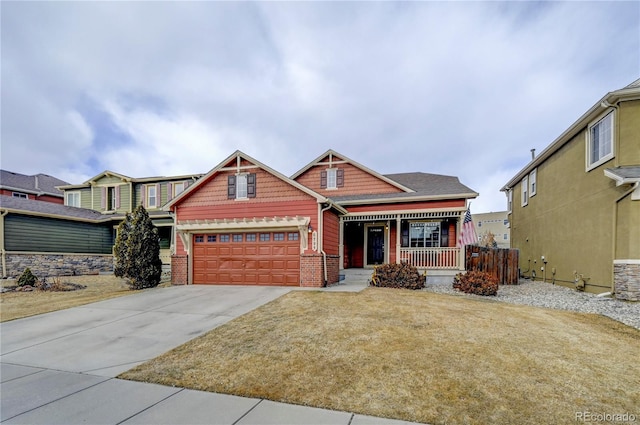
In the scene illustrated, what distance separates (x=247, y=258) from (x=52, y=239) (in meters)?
13.1

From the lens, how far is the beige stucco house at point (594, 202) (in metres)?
9.02

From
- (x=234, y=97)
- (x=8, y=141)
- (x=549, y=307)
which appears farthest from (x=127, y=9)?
(x=8, y=141)

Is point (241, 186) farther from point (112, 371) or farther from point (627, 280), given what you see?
point (627, 280)

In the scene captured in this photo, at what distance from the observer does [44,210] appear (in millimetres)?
17297

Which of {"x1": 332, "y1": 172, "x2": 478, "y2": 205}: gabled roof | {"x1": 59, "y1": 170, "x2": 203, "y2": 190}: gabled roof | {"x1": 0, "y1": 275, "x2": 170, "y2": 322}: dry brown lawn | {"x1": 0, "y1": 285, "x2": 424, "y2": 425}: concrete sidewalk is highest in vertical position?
{"x1": 59, "y1": 170, "x2": 203, "y2": 190}: gabled roof

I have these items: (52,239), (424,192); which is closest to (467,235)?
(424,192)

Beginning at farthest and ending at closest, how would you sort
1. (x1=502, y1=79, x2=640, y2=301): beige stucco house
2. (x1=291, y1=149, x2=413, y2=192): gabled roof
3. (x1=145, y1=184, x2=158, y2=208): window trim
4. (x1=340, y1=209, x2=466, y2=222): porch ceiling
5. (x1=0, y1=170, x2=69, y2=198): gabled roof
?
(x1=0, y1=170, x2=69, y2=198): gabled roof, (x1=145, y1=184, x2=158, y2=208): window trim, (x1=291, y1=149, x2=413, y2=192): gabled roof, (x1=340, y1=209, x2=466, y2=222): porch ceiling, (x1=502, y1=79, x2=640, y2=301): beige stucco house

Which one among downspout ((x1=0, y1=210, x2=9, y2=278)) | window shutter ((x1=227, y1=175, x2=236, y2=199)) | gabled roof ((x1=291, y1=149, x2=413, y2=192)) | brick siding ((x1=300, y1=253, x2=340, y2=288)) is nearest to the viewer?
brick siding ((x1=300, y1=253, x2=340, y2=288))

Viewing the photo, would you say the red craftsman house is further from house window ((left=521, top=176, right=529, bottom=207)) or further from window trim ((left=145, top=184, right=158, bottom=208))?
window trim ((left=145, top=184, right=158, bottom=208))

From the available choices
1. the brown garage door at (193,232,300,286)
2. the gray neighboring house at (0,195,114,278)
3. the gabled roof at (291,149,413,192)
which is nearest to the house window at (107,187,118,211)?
the gray neighboring house at (0,195,114,278)

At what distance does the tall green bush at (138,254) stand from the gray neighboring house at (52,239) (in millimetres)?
7290

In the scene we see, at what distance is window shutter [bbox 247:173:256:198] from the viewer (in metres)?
12.8

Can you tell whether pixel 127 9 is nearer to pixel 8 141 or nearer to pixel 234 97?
pixel 234 97

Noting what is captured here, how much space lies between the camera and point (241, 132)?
838 inches
